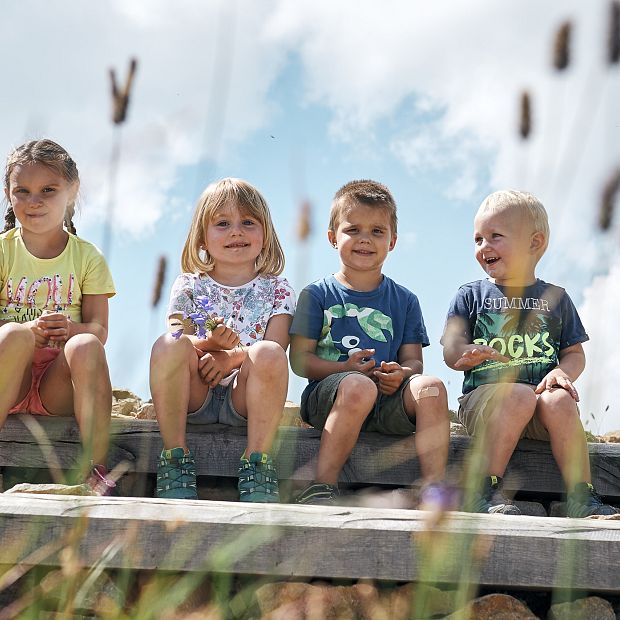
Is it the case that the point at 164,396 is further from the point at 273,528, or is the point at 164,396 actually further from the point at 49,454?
the point at 273,528

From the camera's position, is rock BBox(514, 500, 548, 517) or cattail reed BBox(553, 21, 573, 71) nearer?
cattail reed BBox(553, 21, 573, 71)

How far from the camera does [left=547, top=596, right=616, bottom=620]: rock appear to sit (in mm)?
2262

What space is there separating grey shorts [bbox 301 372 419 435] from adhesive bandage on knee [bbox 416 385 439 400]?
0.37ft

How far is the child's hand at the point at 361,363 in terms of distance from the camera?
351 centimetres

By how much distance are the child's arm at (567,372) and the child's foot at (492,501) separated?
1.47 ft

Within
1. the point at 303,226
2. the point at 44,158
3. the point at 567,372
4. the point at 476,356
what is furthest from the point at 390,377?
the point at 303,226

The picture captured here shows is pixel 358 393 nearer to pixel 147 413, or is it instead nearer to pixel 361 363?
pixel 361 363

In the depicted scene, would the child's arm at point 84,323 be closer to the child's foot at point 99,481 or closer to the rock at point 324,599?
the child's foot at point 99,481

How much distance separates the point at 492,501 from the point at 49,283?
207cm

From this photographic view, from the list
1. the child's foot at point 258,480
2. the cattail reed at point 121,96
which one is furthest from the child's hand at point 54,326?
the cattail reed at point 121,96

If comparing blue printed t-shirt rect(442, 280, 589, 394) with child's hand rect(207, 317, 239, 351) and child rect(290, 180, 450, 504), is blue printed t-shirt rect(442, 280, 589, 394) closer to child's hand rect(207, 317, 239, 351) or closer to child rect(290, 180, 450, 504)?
child rect(290, 180, 450, 504)

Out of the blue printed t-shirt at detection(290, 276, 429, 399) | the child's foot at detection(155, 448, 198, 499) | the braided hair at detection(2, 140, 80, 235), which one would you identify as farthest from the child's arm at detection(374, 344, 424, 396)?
the braided hair at detection(2, 140, 80, 235)

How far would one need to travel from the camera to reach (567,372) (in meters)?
3.73

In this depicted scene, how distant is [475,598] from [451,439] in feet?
4.63
